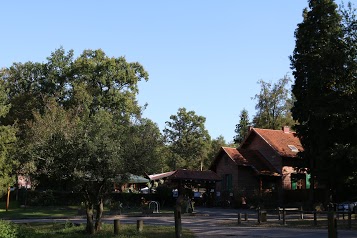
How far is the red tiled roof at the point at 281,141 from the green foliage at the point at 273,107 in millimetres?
8543

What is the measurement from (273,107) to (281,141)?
501 inches

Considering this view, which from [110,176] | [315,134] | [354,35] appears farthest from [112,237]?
[315,134]

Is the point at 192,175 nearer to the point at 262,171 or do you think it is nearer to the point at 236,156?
the point at 236,156

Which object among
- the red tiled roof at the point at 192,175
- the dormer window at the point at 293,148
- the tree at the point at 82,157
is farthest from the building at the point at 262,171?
the tree at the point at 82,157

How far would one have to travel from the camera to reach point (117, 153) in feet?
63.5

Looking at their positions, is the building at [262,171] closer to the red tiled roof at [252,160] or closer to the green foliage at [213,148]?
the red tiled roof at [252,160]

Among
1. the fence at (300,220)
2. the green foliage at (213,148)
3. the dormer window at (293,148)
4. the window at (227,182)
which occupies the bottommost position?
the fence at (300,220)

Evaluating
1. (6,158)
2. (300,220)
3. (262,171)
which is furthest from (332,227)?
(262,171)

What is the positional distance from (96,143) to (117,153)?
0.99 m

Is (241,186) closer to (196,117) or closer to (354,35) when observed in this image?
(354,35)

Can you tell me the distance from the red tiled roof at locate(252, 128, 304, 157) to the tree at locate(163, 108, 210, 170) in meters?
41.4

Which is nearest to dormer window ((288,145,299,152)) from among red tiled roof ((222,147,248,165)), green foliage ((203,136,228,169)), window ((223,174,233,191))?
red tiled roof ((222,147,248,165))

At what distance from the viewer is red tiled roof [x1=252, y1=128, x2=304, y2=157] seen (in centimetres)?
4792

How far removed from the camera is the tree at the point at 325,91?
28984 mm
